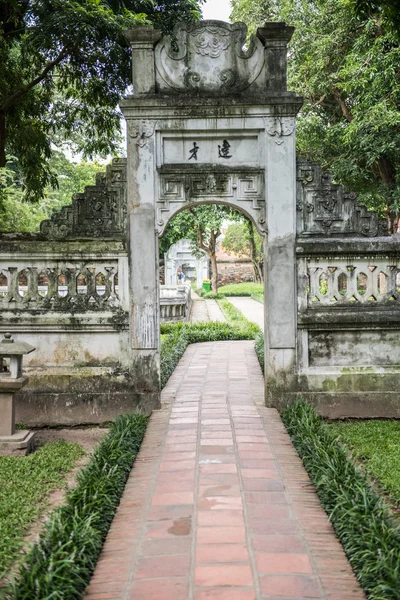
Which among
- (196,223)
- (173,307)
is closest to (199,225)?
(196,223)

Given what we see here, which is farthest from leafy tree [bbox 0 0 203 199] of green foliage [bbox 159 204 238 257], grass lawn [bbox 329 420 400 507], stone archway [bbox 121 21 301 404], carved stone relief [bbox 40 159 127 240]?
green foliage [bbox 159 204 238 257]

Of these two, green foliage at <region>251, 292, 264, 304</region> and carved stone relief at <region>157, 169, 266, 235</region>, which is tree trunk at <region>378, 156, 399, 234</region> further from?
green foliage at <region>251, 292, 264, 304</region>

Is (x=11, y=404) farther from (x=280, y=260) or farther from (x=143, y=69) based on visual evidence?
(x=143, y=69)

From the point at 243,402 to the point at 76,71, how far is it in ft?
19.7

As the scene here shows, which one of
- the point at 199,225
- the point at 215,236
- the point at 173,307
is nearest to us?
the point at 173,307

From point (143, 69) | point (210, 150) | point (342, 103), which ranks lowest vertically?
point (210, 150)

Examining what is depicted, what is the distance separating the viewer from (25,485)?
164 inches

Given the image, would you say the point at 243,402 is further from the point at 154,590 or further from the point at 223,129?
the point at 154,590

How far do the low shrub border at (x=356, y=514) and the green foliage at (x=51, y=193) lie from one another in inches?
430

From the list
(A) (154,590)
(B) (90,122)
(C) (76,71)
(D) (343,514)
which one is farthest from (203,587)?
(B) (90,122)

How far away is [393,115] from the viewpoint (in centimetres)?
1077

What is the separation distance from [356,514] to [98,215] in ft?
14.0

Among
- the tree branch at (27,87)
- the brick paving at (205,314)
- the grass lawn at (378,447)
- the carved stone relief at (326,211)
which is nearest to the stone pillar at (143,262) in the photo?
the carved stone relief at (326,211)

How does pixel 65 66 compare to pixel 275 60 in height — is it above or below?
above
